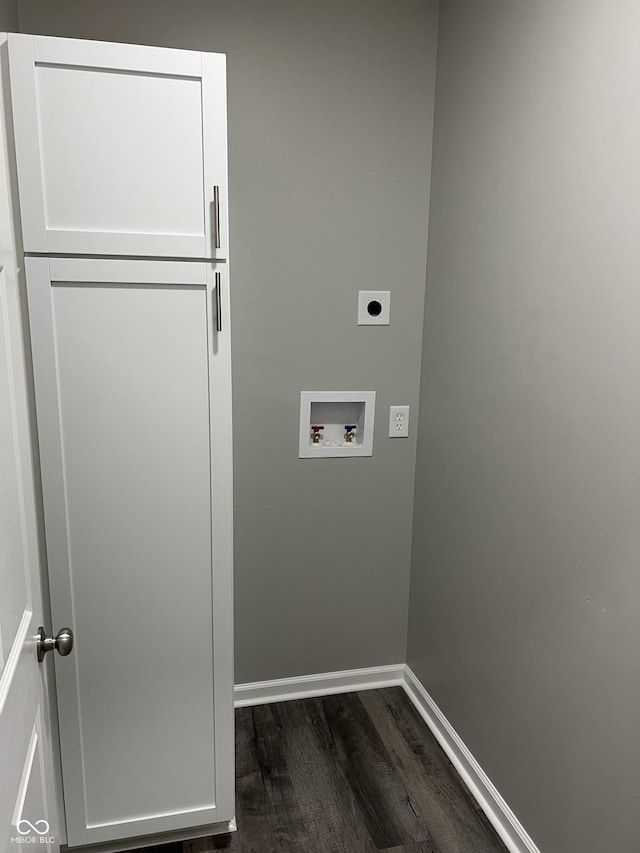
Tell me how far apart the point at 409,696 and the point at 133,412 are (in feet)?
5.69

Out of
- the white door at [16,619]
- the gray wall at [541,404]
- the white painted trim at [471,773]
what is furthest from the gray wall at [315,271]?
the white door at [16,619]

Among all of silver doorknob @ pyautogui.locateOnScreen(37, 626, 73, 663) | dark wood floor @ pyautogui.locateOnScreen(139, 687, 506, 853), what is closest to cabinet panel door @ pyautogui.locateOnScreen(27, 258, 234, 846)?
dark wood floor @ pyautogui.locateOnScreen(139, 687, 506, 853)

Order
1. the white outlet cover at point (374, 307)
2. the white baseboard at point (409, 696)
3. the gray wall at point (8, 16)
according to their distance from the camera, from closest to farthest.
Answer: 1. the gray wall at point (8, 16)
2. the white baseboard at point (409, 696)
3. the white outlet cover at point (374, 307)

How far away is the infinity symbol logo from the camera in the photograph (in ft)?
2.79

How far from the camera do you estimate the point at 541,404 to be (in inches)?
64.4

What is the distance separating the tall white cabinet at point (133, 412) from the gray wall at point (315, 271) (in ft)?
2.16

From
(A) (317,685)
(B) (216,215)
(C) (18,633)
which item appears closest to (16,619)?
(C) (18,633)

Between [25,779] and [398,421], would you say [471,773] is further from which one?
[25,779]

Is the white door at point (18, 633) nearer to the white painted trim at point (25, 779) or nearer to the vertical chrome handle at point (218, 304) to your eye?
the white painted trim at point (25, 779)

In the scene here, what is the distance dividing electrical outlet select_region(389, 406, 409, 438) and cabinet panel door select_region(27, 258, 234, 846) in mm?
948

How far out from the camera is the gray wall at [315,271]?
2008 millimetres

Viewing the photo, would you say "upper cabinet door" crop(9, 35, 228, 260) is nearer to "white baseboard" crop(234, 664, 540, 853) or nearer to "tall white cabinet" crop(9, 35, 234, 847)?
"tall white cabinet" crop(9, 35, 234, 847)

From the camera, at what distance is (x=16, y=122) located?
1.32 meters

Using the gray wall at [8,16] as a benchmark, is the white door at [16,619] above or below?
below
